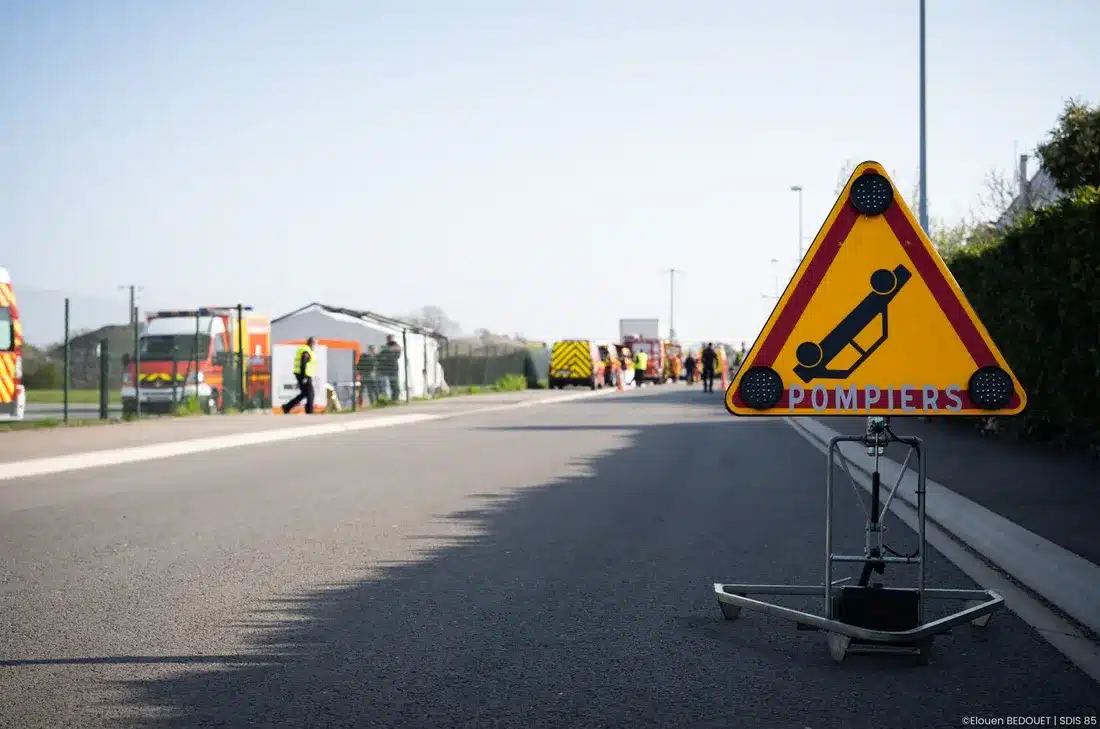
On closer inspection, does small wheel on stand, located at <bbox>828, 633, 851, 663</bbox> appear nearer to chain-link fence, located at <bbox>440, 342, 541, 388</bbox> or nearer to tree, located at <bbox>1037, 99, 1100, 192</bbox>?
tree, located at <bbox>1037, 99, 1100, 192</bbox>

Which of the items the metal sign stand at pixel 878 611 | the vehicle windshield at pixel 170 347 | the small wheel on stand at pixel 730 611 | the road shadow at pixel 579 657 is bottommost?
the road shadow at pixel 579 657

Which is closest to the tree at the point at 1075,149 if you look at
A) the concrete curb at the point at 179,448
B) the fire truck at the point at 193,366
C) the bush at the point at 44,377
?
the concrete curb at the point at 179,448

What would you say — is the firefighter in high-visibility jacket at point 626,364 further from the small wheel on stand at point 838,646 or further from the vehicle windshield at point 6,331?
the small wheel on stand at point 838,646

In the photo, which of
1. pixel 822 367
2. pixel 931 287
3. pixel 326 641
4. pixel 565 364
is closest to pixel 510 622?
pixel 326 641

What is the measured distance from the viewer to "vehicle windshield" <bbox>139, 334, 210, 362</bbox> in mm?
33375

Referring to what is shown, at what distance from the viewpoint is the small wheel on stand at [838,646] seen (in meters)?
5.78

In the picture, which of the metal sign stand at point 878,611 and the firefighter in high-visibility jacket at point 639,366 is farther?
the firefighter in high-visibility jacket at point 639,366

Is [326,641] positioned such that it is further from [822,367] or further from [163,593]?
[822,367]

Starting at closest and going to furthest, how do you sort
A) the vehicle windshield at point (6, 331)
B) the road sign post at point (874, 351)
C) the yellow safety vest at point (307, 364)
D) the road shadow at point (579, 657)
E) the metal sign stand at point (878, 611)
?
the road shadow at point (579, 657) < the metal sign stand at point (878, 611) < the road sign post at point (874, 351) < the vehicle windshield at point (6, 331) < the yellow safety vest at point (307, 364)

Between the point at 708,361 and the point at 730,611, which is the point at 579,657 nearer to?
the point at 730,611

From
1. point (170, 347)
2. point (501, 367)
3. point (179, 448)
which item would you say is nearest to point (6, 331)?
point (170, 347)

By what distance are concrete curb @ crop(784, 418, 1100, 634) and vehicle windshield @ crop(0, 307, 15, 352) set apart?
63.0 feet

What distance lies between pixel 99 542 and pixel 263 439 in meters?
12.3

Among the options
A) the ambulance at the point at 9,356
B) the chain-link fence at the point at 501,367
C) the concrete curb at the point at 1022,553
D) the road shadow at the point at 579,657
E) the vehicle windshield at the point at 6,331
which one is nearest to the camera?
the road shadow at the point at 579,657
